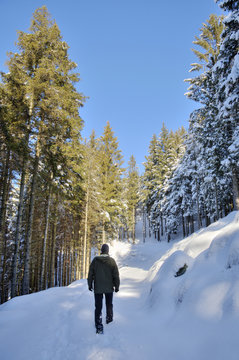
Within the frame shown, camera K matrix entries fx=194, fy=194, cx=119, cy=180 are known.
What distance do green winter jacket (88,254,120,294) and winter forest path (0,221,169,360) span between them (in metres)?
0.90

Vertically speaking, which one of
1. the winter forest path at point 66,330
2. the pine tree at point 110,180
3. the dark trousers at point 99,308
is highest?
the pine tree at point 110,180

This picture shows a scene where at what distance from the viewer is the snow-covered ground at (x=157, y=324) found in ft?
10.9

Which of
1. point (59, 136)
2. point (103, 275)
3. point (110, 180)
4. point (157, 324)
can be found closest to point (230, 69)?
point (59, 136)

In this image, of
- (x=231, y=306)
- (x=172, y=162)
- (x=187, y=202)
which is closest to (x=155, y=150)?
(x=172, y=162)

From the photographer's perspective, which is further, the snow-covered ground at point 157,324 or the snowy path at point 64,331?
the snowy path at point 64,331

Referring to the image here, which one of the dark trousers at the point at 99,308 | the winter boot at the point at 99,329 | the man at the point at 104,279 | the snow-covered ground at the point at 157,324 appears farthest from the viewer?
the man at the point at 104,279

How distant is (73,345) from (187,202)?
1043 inches

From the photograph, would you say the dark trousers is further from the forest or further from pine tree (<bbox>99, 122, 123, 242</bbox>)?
pine tree (<bbox>99, 122, 123, 242</bbox>)

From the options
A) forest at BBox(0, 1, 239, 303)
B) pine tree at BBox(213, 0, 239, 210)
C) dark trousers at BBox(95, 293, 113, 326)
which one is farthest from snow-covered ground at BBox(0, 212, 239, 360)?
pine tree at BBox(213, 0, 239, 210)

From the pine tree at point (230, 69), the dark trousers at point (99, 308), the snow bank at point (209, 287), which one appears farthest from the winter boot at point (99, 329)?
the pine tree at point (230, 69)

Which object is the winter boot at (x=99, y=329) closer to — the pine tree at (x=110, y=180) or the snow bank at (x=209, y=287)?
the snow bank at (x=209, y=287)

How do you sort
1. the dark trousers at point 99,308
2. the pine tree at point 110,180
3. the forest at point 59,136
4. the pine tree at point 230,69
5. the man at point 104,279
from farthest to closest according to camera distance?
the pine tree at point 110,180 → the forest at point 59,136 → the pine tree at point 230,69 → the man at point 104,279 → the dark trousers at point 99,308

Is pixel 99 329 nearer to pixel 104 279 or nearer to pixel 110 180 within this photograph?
pixel 104 279

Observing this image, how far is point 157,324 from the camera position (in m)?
4.77
